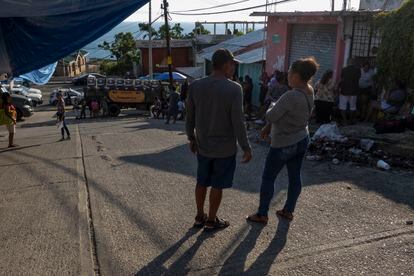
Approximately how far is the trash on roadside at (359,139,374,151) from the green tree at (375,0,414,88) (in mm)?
1905

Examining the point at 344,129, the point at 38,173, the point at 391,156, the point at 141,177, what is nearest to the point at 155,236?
the point at 141,177

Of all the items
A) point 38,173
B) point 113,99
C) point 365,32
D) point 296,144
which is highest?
point 365,32

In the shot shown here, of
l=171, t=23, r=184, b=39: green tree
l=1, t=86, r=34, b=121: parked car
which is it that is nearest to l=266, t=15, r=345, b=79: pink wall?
l=1, t=86, r=34, b=121: parked car

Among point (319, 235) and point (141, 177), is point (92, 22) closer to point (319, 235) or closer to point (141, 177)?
point (141, 177)

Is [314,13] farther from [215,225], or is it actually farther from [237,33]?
[237,33]

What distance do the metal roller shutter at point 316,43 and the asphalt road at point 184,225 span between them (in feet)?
24.6

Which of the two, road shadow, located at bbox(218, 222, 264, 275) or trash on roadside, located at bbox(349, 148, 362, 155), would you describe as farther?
trash on roadside, located at bbox(349, 148, 362, 155)

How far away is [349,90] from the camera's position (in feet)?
33.1

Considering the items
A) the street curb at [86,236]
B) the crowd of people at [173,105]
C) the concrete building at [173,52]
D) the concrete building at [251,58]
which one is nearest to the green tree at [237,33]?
the concrete building at [173,52]

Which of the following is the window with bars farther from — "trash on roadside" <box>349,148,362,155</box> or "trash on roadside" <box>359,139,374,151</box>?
"trash on roadside" <box>349,148,362,155</box>

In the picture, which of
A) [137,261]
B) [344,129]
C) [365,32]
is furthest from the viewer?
[365,32]

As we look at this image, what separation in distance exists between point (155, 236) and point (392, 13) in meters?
7.50

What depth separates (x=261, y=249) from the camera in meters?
3.72

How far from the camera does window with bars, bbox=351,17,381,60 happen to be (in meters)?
11.5
